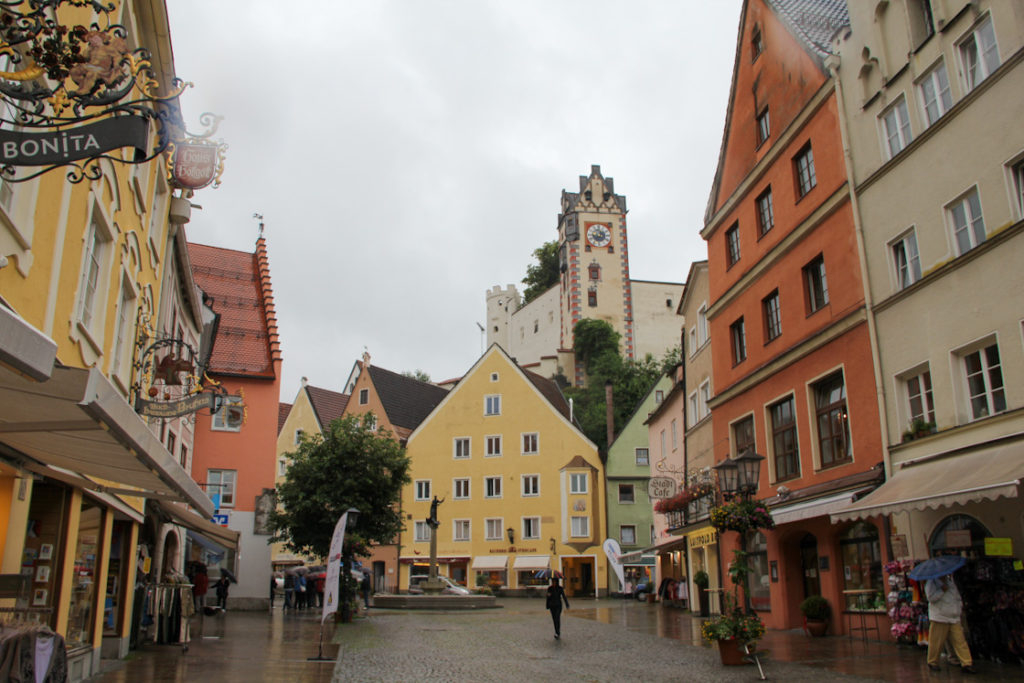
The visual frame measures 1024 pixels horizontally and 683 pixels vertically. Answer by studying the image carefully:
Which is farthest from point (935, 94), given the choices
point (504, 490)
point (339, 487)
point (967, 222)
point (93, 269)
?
point (504, 490)

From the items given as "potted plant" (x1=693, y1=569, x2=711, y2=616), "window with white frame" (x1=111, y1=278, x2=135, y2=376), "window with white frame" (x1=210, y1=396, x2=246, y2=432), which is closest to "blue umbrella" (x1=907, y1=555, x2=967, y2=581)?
"window with white frame" (x1=111, y1=278, x2=135, y2=376)

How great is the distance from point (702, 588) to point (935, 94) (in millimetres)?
17776

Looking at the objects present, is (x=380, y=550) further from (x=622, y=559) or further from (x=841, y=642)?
(x=841, y=642)

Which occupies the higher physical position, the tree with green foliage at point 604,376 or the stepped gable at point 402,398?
the tree with green foliage at point 604,376

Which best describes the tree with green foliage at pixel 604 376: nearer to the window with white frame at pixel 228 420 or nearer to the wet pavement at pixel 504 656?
the window with white frame at pixel 228 420

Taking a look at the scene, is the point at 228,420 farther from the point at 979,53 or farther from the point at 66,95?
the point at 66,95

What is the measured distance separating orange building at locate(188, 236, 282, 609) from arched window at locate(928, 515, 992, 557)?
77.4 ft

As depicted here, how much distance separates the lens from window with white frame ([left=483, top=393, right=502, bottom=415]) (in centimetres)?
5306

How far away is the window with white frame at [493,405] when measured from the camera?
53.1m

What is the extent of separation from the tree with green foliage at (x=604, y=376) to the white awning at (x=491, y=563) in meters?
16.5

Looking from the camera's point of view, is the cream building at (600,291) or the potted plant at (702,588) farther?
the cream building at (600,291)

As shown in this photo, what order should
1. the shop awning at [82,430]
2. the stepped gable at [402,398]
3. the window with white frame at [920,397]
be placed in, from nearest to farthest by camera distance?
the shop awning at [82,430]
the window with white frame at [920,397]
the stepped gable at [402,398]

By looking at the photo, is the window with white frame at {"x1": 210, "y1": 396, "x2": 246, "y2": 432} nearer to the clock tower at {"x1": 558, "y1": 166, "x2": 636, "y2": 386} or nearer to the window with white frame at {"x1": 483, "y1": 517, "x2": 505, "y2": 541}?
the window with white frame at {"x1": 483, "y1": 517, "x2": 505, "y2": 541}

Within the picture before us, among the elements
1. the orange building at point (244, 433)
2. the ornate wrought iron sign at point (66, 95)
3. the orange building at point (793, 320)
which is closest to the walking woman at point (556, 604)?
the orange building at point (793, 320)
